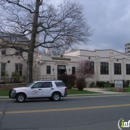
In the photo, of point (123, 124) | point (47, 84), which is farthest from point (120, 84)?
point (123, 124)

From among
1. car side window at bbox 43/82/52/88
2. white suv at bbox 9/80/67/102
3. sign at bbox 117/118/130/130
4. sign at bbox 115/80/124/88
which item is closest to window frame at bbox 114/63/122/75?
sign at bbox 115/80/124/88

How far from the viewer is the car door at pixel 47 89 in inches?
653

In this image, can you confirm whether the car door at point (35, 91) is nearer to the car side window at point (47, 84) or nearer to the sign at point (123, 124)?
the car side window at point (47, 84)

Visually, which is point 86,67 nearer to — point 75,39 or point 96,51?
point 96,51

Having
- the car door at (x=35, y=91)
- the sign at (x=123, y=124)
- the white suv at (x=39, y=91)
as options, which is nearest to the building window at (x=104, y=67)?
the white suv at (x=39, y=91)

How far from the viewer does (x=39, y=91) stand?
16.4m

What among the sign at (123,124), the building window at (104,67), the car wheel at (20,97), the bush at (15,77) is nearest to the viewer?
the sign at (123,124)

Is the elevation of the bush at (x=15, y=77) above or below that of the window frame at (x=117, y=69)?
below

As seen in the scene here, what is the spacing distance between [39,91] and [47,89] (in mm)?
723

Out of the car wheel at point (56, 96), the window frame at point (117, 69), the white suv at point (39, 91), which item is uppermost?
the window frame at point (117, 69)

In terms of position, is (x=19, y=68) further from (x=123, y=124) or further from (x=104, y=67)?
(x=123, y=124)

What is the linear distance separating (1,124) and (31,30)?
54.2 ft

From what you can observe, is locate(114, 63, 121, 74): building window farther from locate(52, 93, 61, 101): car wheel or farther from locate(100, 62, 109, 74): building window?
locate(52, 93, 61, 101): car wheel

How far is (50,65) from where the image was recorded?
122 ft
